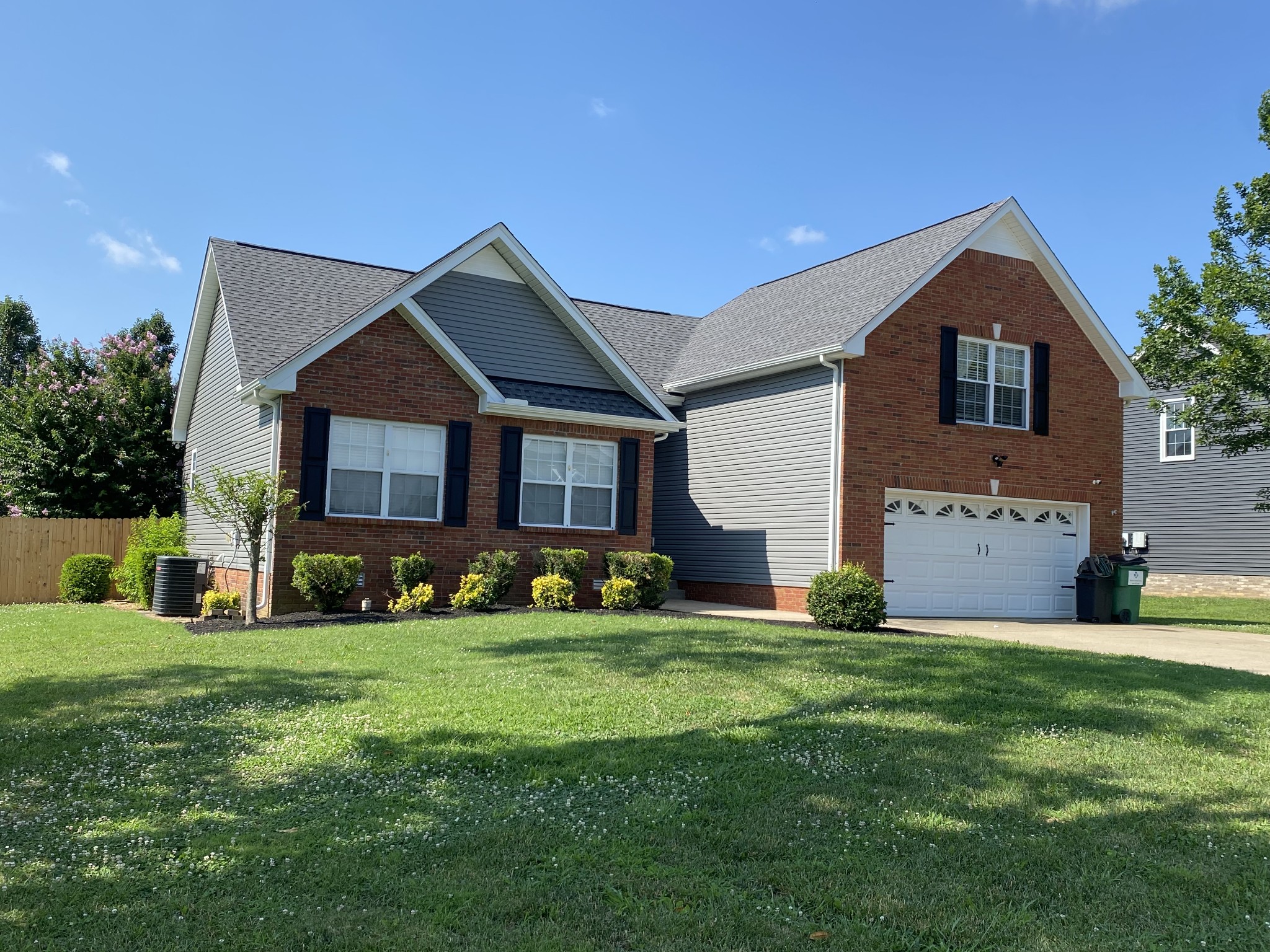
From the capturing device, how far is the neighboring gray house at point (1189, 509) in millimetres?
25859

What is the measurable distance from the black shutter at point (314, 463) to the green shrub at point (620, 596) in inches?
179

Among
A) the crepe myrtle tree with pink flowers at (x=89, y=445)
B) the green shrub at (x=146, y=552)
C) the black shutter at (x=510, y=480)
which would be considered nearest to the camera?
the black shutter at (x=510, y=480)

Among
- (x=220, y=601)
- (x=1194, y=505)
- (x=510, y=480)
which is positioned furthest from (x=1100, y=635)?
(x=1194, y=505)

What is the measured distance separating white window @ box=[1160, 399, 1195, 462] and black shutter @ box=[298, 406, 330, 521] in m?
22.2

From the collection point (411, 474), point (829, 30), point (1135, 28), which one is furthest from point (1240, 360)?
point (411, 474)

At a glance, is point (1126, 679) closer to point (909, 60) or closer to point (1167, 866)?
point (1167, 866)

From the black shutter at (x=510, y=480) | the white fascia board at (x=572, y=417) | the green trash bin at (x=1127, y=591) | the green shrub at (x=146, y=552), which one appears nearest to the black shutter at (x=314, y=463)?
the white fascia board at (x=572, y=417)

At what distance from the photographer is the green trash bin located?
1831 centimetres

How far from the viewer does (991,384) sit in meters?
19.0

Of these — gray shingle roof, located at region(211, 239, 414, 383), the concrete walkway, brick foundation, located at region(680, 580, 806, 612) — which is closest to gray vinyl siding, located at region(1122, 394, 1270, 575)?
the concrete walkway

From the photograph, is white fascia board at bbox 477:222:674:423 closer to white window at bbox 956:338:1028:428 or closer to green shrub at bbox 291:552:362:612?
white window at bbox 956:338:1028:428

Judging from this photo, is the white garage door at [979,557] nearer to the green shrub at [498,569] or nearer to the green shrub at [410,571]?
the green shrub at [498,569]

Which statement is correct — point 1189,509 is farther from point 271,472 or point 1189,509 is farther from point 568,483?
point 271,472

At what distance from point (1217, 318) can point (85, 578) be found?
22.5 meters
